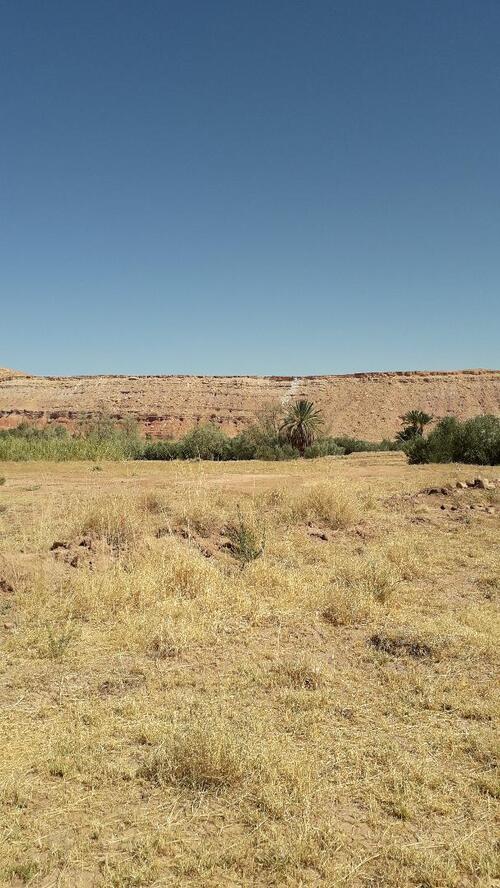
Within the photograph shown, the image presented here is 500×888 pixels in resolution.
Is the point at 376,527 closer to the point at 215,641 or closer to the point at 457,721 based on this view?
the point at 215,641

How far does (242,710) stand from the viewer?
13.1ft

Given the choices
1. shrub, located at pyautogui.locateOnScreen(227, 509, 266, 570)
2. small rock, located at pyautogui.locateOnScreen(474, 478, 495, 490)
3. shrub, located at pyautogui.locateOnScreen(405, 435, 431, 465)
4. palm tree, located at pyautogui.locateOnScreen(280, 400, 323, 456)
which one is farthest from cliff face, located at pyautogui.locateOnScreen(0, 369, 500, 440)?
shrub, located at pyautogui.locateOnScreen(227, 509, 266, 570)

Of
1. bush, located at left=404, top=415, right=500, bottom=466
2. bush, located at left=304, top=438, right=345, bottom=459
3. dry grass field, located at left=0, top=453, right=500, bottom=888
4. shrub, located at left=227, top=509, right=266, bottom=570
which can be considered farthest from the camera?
bush, located at left=304, top=438, right=345, bottom=459

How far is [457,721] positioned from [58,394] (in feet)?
254

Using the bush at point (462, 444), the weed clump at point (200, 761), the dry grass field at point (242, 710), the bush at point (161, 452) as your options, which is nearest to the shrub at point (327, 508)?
the dry grass field at point (242, 710)

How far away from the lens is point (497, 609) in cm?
610

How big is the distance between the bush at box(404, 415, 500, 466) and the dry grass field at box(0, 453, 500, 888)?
599 inches

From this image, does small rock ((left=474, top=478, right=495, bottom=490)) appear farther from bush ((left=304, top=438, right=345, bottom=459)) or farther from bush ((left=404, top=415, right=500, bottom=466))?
bush ((left=304, top=438, right=345, bottom=459))

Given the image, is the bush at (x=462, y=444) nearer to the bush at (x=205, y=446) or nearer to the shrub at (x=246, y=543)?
the bush at (x=205, y=446)

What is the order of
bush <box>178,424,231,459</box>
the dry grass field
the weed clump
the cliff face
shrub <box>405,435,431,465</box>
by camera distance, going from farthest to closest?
the cliff face → bush <box>178,424,231,459</box> → shrub <box>405,435,431,465</box> → the weed clump → the dry grass field

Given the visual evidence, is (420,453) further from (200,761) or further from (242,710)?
(200,761)

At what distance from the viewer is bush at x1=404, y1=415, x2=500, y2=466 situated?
22.7m

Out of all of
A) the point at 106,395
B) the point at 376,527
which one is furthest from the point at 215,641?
the point at 106,395

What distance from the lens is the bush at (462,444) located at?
74.4 ft
